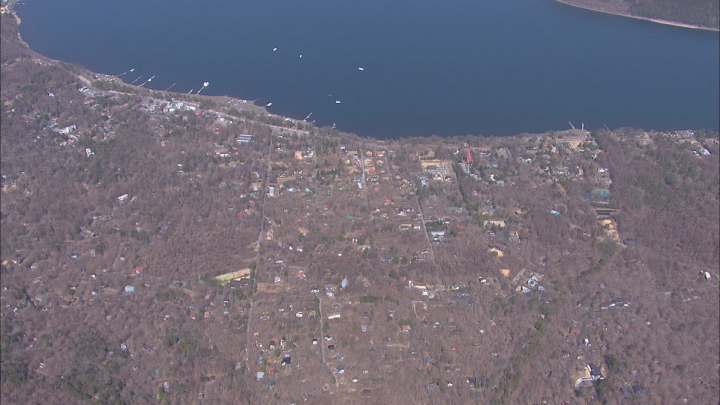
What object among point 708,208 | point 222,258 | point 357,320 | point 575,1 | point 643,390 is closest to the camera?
point 643,390

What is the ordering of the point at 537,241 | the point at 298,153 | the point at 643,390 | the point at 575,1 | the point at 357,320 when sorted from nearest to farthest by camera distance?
the point at 643,390 < the point at 357,320 < the point at 537,241 < the point at 298,153 < the point at 575,1

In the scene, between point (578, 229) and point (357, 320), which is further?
point (578, 229)

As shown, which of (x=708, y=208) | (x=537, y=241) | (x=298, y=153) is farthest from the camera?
(x=298, y=153)

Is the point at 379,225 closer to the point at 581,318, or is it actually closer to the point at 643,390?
the point at 581,318

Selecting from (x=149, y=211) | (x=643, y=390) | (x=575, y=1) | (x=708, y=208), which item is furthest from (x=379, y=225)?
(x=575, y=1)

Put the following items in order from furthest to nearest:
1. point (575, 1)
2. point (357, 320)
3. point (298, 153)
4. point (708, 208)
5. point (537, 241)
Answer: point (575, 1) < point (298, 153) < point (708, 208) < point (537, 241) < point (357, 320)

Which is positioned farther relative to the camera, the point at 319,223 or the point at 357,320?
the point at 319,223

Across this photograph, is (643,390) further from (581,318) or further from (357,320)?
(357,320)

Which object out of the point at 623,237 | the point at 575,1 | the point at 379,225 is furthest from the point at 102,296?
the point at 575,1

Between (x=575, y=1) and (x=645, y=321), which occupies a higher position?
(x=575, y=1)
